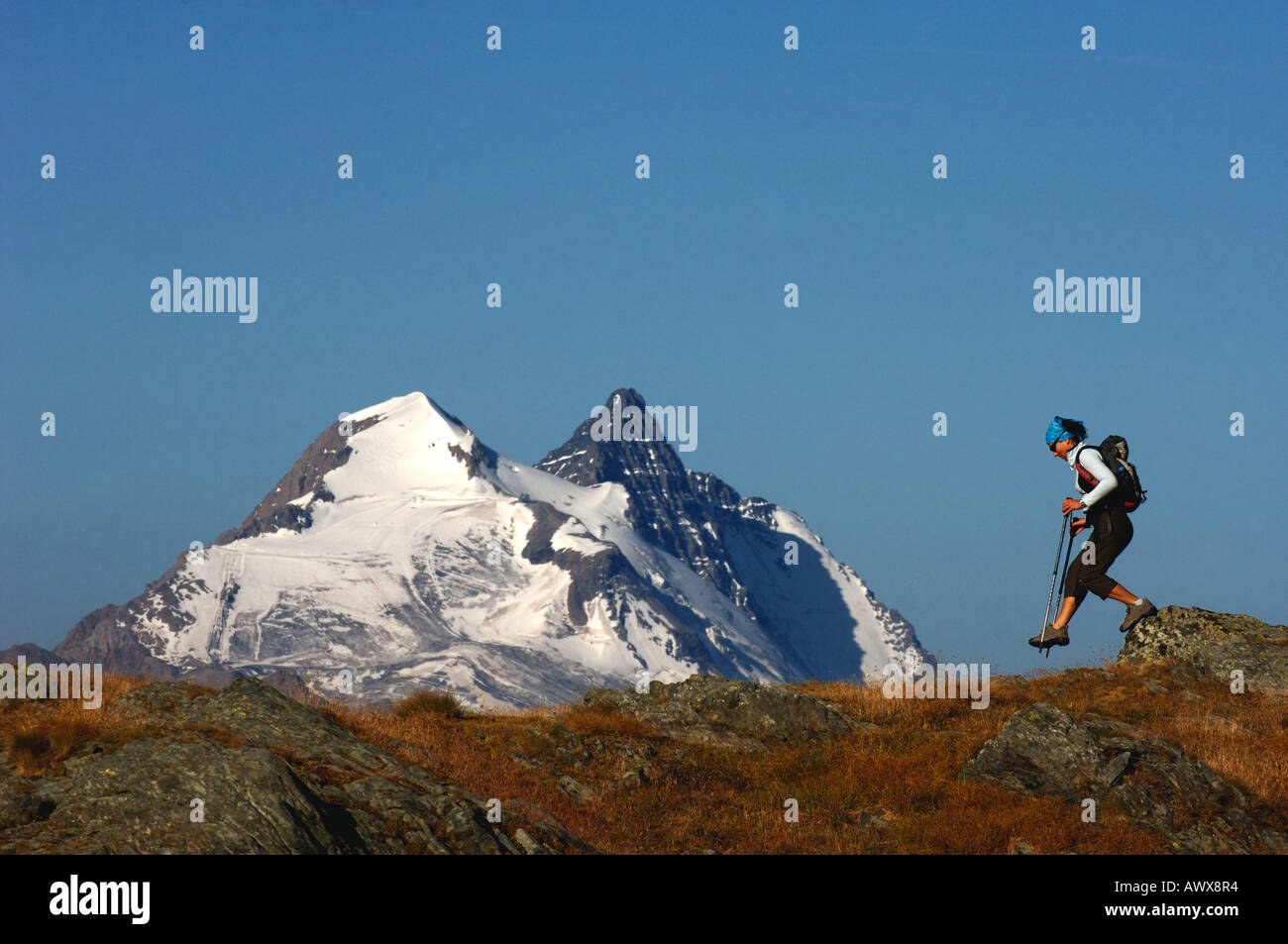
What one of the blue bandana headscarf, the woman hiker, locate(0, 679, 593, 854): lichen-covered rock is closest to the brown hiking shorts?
the woman hiker

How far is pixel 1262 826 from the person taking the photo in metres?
18.1

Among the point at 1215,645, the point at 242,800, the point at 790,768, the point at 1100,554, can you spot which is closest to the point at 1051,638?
the point at 1100,554

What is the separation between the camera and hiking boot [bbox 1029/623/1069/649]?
22.7 meters

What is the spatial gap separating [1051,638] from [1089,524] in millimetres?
2025

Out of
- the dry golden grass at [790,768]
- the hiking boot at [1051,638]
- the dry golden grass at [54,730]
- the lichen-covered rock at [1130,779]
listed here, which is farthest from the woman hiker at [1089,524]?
the dry golden grass at [54,730]

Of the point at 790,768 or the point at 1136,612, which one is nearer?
the point at 790,768

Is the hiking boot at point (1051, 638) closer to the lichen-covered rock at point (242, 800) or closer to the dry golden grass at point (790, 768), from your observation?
the dry golden grass at point (790, 768)

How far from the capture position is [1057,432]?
2309 centimetres

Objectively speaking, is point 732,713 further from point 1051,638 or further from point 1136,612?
point 1136,612

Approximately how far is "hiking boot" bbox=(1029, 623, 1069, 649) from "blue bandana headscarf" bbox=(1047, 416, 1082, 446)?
10.4 feet

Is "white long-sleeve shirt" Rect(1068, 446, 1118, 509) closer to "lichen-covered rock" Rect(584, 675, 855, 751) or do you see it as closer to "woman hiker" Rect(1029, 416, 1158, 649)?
"woman hiker" Rect(1029, 416, 1158, 649)
